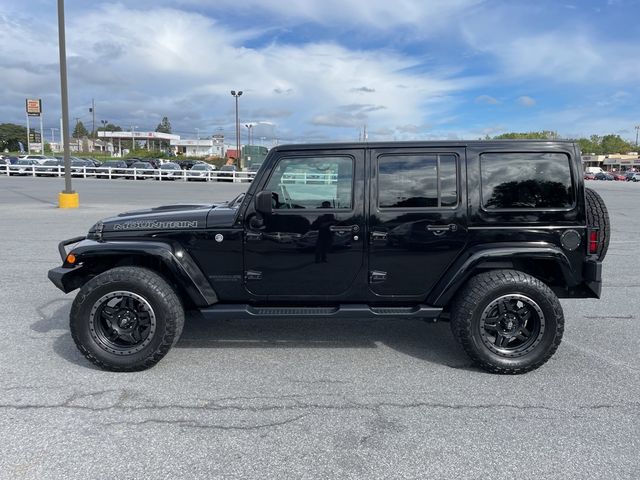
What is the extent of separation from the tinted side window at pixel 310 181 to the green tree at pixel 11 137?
12834cm

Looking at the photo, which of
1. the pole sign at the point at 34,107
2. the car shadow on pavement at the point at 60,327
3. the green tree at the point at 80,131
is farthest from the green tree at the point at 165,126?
the car shadow on pavement at the point at 60,327

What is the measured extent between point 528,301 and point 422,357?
102cm

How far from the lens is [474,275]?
157 inches

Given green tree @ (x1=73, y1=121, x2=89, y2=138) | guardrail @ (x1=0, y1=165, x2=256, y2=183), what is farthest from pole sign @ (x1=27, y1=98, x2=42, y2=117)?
green tree @ (x1=73, y1=121, x2=89, y2=138)

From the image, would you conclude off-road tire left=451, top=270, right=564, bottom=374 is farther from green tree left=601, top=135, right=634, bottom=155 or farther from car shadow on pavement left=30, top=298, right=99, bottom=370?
green tree left=601, top=135, right=634, bottom=155

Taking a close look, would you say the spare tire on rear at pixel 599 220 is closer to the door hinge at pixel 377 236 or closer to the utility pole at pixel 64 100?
the door hinge at pixel 377 236

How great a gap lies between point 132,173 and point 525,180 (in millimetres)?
36442

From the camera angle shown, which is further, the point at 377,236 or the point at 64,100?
the point at 64,100

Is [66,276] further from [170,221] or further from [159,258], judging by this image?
[170,221]

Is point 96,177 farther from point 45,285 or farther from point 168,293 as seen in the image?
point 168,293

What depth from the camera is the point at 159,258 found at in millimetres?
3893

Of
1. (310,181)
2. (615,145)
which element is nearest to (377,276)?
(310,181)

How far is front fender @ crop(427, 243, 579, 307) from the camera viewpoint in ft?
12.6

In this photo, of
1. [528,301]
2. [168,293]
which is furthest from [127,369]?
[528,301]
